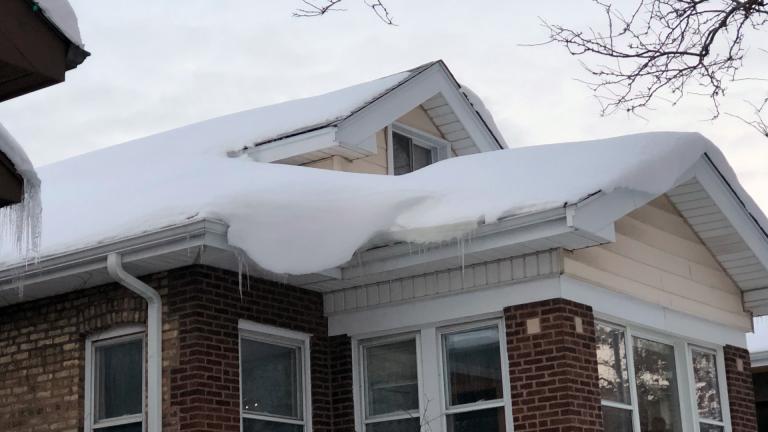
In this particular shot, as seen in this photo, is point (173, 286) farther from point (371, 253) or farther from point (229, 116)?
point (229, 116)

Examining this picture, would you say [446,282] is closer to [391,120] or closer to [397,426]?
[397,426]

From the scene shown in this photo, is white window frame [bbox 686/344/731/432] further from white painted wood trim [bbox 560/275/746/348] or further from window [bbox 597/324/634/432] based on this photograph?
window [bbox 597/324/634/432]

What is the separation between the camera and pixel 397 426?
10.1 meters

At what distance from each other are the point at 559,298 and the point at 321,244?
1922 mm

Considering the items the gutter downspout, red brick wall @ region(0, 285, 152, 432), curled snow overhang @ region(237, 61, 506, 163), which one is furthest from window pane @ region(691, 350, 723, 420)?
red brick wall @ region(0, 285, 152, 432)

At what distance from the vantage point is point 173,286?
9500mm

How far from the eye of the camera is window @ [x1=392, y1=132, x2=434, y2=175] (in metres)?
12.9

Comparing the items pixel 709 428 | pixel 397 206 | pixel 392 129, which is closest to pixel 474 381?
pixel 397 206

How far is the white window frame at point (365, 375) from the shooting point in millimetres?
10008

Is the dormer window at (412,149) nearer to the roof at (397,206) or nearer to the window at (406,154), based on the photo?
the window at (406,154)

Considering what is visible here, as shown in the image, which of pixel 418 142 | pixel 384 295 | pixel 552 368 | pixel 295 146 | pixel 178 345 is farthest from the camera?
pixel 418 142

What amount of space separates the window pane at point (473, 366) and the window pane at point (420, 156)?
11.7 ft

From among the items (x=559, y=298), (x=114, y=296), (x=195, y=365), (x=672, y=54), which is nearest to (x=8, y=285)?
(x=114, y=296)

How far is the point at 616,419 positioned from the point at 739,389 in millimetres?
2466
